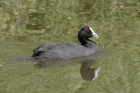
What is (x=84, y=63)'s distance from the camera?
1041 centimetres

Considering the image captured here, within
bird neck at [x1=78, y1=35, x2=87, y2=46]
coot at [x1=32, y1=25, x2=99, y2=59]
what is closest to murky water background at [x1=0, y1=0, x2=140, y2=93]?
coot at [x1=32, y1=25, x2=99, y2=59]

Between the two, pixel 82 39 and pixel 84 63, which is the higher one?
pixel 82 39

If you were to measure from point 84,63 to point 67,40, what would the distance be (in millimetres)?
1625

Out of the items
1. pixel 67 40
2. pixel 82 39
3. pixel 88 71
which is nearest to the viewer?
pixel 88 71

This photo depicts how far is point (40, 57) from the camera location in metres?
10.4

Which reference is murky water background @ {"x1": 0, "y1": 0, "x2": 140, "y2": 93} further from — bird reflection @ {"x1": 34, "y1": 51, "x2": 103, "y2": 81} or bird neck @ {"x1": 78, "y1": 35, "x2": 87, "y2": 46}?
bird neck @ {"x1": 78, "y1": 35, "x2": 87, "y2": 46}

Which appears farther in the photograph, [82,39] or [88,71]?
[82,39]

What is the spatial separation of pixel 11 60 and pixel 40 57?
26.0 inches

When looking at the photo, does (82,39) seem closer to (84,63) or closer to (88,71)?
(84,63)

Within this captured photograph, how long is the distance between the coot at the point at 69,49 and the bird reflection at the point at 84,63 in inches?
5.1

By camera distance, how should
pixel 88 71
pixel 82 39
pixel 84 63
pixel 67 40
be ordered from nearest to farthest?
pixel 88 71, pixel 84 63, pixel 82 39, pixel 67 40

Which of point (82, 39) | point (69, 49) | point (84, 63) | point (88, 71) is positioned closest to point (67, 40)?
point (82, 39)

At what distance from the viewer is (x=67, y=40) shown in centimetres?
1191

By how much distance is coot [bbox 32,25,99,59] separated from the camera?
10.5 m
